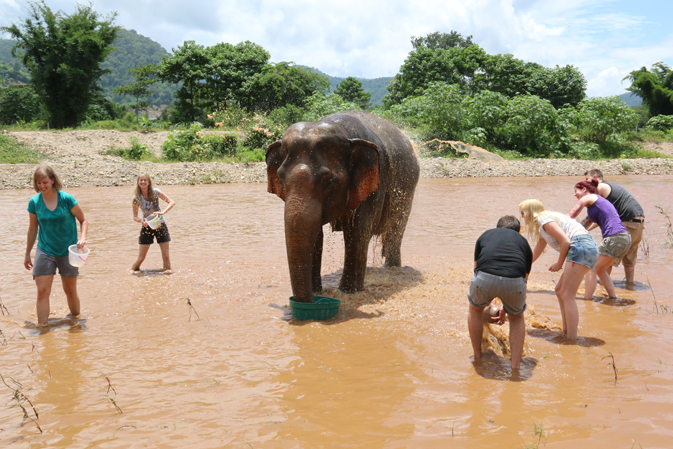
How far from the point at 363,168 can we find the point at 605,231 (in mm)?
3444

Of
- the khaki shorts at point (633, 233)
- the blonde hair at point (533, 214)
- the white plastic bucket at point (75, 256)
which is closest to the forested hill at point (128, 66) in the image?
the white plastic bucket at point (75, 256)

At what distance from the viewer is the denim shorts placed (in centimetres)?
540

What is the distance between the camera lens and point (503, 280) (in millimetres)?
4516

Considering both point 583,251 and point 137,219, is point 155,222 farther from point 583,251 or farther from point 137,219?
point 583,251

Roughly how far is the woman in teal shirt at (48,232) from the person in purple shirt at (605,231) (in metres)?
6.41

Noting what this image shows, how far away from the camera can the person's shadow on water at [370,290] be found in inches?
248

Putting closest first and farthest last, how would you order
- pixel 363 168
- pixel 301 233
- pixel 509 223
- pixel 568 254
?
pixel 509 223 < pixel 568 254 < pixel 301 233 < pixel 363 168

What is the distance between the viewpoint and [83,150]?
27688 millimetres

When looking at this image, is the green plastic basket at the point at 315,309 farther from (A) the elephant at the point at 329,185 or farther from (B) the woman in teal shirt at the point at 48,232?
(B) the woman in teal shirt at the point at 48,232

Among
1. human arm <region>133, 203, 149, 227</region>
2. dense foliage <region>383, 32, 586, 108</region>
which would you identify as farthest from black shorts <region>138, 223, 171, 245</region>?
dense foliage <region>383, 32, 586, 108</region>

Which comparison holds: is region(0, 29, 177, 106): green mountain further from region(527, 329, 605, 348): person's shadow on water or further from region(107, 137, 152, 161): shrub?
region(527, 329, 605, 348): person's shadow on water

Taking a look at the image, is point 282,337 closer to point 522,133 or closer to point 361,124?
point 361,124

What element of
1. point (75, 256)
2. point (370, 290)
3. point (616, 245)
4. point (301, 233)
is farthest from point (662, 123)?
point (75, 256)

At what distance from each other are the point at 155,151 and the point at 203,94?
16.5 m
